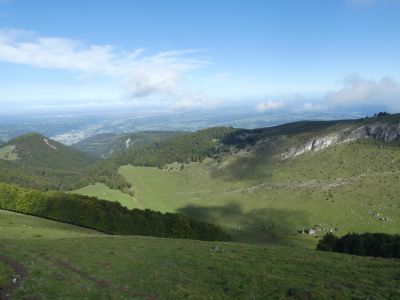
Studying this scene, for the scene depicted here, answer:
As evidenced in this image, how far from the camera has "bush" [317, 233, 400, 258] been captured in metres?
58.7

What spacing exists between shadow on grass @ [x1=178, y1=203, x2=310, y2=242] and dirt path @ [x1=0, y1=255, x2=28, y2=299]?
7606 centimetres

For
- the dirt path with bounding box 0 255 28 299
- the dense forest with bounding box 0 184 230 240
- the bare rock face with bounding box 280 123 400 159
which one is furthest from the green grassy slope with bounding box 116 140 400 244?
the dirt path with bounding box 0 255 28 299

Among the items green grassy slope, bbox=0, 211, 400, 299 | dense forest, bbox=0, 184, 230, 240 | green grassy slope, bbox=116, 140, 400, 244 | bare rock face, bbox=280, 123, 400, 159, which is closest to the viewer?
green grassy slope, bbox=0, 211, 400, 299

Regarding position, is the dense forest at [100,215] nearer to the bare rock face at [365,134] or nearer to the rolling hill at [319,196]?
the rolling hill at [319,196]

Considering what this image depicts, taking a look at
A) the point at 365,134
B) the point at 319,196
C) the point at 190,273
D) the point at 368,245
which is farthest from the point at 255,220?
A: the point at 190,273

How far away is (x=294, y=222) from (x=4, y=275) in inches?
4387

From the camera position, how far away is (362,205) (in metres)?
124

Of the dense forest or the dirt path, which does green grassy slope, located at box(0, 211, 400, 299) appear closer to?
the dirt path

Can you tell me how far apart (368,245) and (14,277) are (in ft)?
192

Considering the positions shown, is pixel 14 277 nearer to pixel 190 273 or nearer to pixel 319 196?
pixel 190 273

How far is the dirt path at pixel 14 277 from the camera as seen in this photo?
2310 centimetres

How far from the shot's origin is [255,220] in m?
136

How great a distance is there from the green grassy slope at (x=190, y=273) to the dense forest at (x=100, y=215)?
35108mm

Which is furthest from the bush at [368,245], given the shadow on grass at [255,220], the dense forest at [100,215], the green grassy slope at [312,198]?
the shadow on grass at [255,220]
